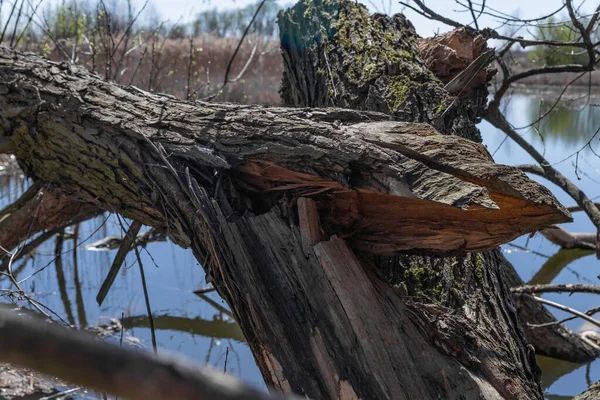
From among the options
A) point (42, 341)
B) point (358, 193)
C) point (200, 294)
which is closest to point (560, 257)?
point (200, 294)

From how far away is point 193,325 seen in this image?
4.88m

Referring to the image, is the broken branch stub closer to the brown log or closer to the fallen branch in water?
the brown log

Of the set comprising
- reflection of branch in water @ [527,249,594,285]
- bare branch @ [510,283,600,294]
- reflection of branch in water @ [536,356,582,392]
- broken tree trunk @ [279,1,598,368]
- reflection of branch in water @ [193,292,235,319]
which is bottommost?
reflection of branch in water @ [193,292,235,319]

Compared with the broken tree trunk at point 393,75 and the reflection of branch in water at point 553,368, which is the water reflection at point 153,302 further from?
the broken tree trunk at point 393,75

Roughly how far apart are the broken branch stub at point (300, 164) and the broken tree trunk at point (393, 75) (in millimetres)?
181

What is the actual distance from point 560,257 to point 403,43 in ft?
13.2

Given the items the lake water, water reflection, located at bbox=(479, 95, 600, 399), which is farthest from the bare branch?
the lake water

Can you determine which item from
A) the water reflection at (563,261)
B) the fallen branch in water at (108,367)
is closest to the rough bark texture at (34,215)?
the water reflection at (563,261)

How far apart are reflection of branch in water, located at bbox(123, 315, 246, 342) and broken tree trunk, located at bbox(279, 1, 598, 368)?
2283 mm

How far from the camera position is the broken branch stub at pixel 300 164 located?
167 cm

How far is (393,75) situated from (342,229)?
3.21ft

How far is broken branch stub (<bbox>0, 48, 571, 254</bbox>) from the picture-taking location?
1.67 metres

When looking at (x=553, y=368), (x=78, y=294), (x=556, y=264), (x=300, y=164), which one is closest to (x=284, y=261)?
(x=300, y=164)

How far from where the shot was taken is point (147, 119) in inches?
83.7
